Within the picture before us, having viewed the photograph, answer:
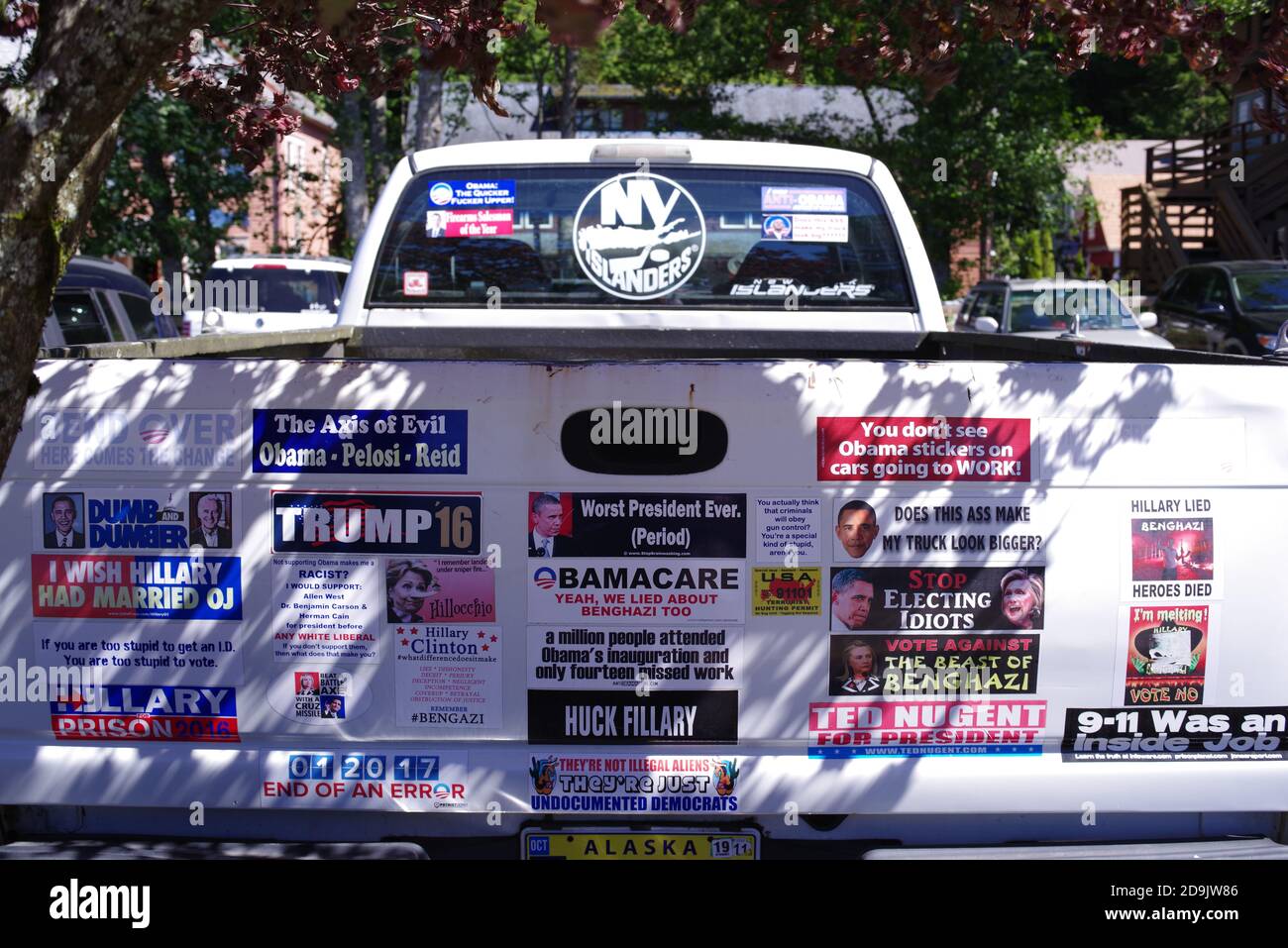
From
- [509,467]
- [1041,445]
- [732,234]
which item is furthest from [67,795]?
[732,234]

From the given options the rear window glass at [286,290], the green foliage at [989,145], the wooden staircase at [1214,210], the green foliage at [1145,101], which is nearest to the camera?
the rear window glass at [286,290]

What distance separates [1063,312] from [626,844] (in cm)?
1503

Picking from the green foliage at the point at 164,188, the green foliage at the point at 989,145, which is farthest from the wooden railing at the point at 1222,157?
the green foliage at the point at 164,188

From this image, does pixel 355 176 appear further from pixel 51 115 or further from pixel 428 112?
pixel 51 115

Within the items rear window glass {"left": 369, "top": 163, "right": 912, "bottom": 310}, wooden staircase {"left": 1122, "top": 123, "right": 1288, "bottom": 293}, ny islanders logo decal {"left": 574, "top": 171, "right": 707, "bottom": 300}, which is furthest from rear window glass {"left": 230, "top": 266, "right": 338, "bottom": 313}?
wooden staircase {"left": 1122, "top": 123, "right": 1288, "bottom": 293}

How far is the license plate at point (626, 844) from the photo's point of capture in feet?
8.77

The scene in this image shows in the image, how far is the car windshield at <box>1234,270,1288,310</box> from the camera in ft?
57.1

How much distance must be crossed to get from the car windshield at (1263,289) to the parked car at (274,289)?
12.0m

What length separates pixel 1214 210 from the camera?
29812 millimetres

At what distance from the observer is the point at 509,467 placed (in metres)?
2.62

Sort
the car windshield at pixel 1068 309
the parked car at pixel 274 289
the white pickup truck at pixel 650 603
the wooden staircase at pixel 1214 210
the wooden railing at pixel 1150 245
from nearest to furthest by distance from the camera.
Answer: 1. the white pickup truck at pixel 650 603
2. the car windshield at pixel 1068 309
3. the parked car at pixel 274 289
4. the wooden staircase at pixel 1214 210
5. the wooden railing at pixel 1150 245

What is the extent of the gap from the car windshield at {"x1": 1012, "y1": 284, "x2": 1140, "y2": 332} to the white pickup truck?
44.8ft

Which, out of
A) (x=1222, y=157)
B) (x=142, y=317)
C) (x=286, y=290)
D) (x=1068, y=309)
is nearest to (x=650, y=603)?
(x=142, y=317)

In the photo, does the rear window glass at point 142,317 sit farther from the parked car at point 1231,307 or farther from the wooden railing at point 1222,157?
the wooden railing at point 1222,157
